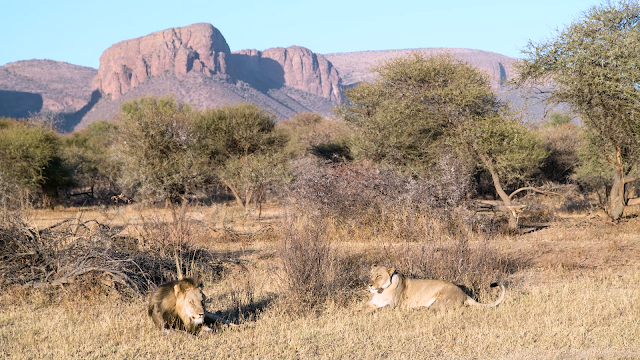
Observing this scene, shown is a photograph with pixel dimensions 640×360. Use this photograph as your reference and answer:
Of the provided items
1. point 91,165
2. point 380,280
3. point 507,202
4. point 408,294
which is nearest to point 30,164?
point 91,165

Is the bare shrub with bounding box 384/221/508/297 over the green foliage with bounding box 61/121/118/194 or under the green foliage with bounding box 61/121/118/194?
over

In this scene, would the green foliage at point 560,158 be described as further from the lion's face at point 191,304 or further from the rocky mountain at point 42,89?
the rocky mountain at point 42,89

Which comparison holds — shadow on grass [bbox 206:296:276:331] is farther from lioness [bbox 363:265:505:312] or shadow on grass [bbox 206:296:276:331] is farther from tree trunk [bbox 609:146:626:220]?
tree trunk [bbox 609:146:626:220]

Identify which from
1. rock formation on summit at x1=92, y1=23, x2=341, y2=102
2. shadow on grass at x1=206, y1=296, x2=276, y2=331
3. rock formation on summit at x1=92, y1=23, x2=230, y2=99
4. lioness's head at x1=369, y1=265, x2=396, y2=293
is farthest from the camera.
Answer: rock formation on summit at x1=92, y1=23, x2=230, y2=99

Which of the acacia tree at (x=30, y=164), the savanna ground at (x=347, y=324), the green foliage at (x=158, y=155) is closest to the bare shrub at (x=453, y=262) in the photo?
the savanna ground at (x=347, y=324)

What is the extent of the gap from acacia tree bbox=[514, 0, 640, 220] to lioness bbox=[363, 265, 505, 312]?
7.94m

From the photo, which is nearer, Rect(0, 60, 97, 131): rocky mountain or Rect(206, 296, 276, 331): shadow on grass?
Rect(206, 296, 276, 331): shadow on grass

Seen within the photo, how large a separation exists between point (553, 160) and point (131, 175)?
21968 millimetres

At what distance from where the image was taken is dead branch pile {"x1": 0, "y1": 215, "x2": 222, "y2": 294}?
7.27 meters

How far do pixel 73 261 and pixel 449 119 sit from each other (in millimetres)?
11017

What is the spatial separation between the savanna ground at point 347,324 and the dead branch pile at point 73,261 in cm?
20

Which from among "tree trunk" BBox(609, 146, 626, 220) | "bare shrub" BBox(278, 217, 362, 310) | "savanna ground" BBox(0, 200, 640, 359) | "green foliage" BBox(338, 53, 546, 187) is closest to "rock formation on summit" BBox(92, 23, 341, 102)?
"green foliage" BBox(338, 53, 546, 187)

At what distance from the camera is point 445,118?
50.9 ft

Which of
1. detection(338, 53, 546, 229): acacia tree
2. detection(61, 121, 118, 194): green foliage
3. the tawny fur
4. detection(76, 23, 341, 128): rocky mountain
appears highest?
detection(76, 23, 341, 128): rocky mountain
